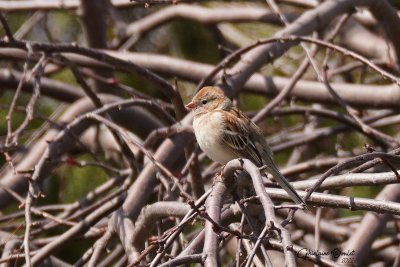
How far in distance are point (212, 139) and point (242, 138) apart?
0.17 meters

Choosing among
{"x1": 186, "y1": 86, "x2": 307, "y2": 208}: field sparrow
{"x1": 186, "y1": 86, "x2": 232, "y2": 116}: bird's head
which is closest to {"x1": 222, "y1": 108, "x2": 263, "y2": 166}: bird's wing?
{"x1": 186, "y1": 86, "x2": 307, "y2": 208}: field sparrow

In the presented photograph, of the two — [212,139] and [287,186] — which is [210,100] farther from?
[287,186]

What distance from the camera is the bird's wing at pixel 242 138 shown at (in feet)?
13.4

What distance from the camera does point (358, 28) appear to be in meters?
6.05

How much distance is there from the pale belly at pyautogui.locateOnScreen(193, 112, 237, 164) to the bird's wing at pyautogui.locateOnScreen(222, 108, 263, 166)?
0.03 metres

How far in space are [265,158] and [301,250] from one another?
5.39 feet

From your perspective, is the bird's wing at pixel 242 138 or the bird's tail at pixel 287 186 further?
the bird's wing at pixel 242 138

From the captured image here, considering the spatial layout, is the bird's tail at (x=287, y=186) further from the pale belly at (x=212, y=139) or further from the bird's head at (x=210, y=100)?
the bird's head at (x=210, y=100)

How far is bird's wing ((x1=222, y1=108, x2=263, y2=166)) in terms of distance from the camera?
4070 mm

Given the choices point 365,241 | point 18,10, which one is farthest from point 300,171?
point 18,10

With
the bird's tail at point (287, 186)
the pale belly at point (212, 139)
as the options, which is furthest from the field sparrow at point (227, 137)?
the bird's tail at point (287, 186)

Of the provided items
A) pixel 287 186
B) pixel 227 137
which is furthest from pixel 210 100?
pixel 287 186

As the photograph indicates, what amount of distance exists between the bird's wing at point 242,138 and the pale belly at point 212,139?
1.3 inches

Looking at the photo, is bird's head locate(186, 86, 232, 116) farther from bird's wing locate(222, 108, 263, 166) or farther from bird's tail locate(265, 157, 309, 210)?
bird's tail locate(265, 157, 309, 210)
